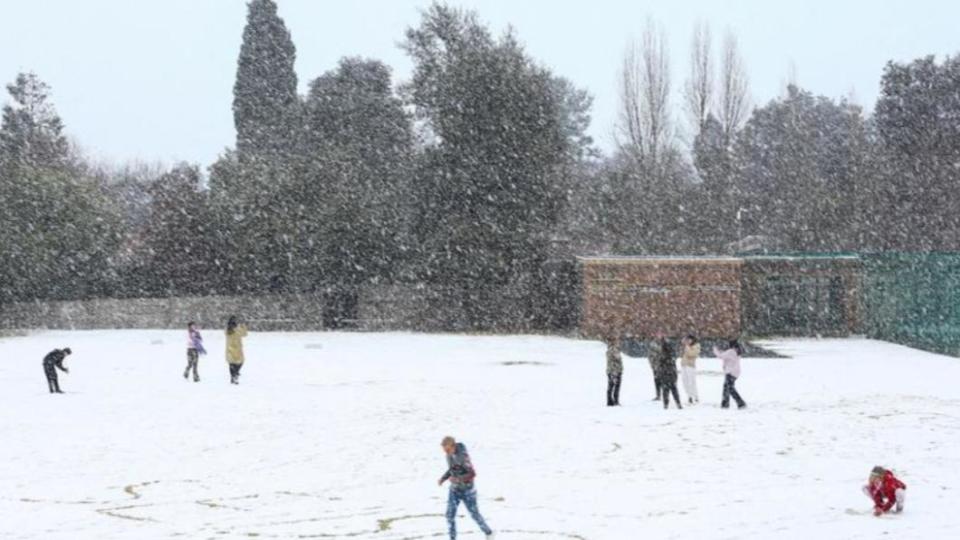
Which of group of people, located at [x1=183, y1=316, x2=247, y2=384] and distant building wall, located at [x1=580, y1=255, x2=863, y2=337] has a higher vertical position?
distant building wall, located at [x1=580, y1=255, x2=863, y2=337]

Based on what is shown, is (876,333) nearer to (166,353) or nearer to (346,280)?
(346,280)

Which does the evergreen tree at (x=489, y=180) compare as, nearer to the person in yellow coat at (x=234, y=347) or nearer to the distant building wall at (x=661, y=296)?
the distant building wall at (x=661, y=296)

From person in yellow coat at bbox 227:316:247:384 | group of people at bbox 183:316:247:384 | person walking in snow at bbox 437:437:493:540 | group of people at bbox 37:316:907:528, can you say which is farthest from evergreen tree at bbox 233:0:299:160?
person walking in snow at bbox 437:437:493:540

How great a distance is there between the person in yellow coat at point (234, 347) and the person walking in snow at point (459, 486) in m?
18.0

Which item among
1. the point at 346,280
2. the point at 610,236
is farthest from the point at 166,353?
the point at 610,236

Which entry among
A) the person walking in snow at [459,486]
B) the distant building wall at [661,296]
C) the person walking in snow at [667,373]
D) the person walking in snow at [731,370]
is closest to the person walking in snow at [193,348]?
the person walking in snow at [667,373]

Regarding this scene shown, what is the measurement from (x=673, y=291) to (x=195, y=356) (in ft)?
71.4

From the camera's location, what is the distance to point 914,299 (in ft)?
150

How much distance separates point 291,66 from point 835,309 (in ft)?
121

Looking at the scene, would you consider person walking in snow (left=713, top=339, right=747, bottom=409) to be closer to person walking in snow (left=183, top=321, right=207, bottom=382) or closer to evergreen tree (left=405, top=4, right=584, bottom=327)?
person walking in snow (left=183, top=321, right=207, bottom=382)

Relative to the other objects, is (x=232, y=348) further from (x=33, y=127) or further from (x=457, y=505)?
(x=33, y=127)

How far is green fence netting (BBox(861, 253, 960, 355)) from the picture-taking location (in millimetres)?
42688

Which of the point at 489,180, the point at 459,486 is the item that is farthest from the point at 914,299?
the point at 459,486

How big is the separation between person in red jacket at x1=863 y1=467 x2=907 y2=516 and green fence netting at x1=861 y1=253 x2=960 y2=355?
27.5m
